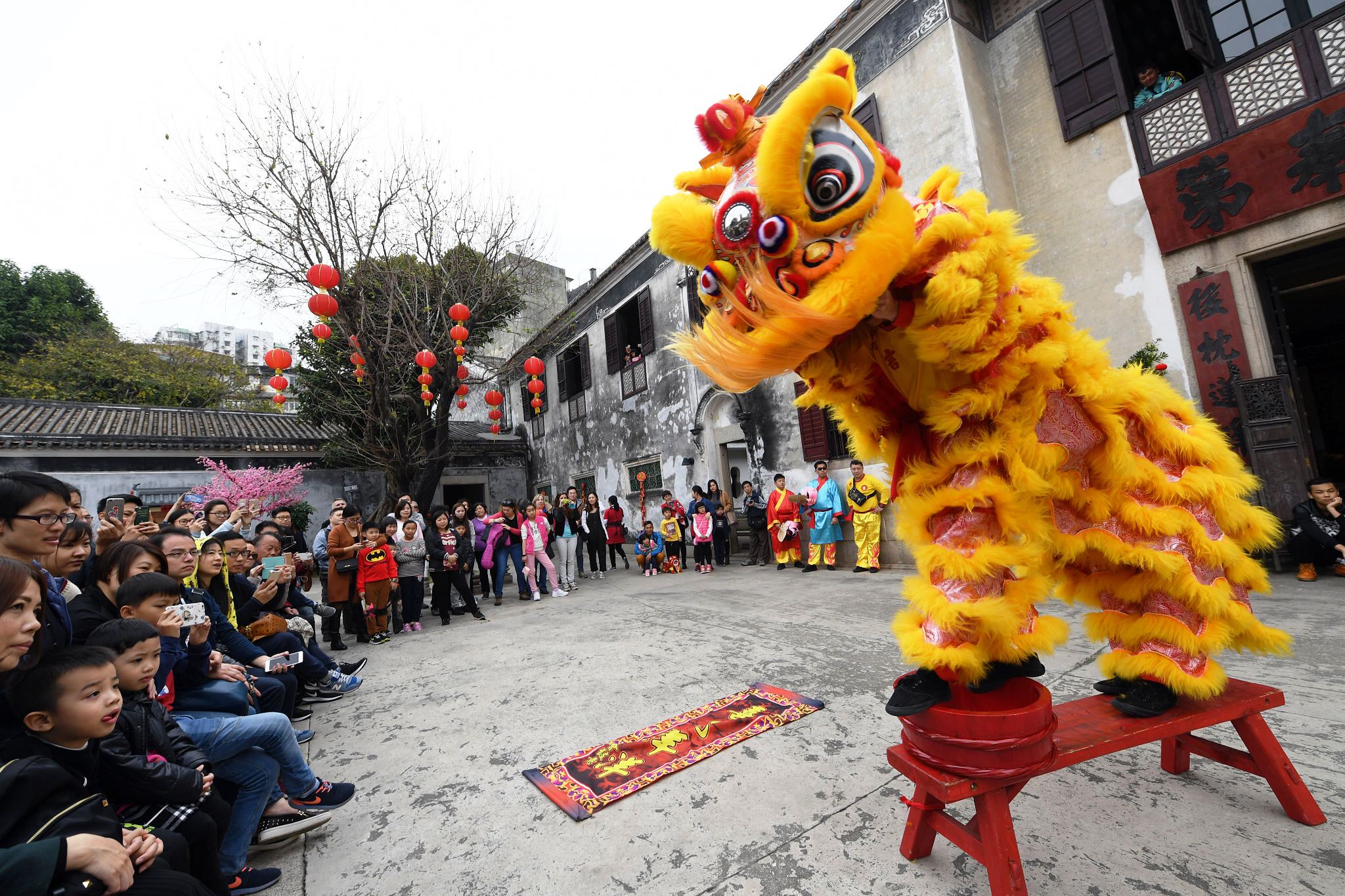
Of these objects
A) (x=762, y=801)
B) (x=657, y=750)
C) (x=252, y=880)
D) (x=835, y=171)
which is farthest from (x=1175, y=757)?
(x=252, y=880)

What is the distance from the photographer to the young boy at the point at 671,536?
381 inches

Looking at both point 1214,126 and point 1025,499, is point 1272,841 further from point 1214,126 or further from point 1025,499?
point 1214,126

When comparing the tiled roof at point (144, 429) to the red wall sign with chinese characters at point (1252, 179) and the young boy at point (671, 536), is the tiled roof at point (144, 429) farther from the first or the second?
the red wall sign with chinese characters at point (1252, 179)

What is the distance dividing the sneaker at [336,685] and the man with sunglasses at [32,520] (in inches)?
90.7

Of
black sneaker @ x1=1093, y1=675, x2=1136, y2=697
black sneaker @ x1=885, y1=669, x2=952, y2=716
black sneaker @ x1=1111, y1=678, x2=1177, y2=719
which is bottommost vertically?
black sneaker @ x1=1093, y1=675, x2=1136, y2=697

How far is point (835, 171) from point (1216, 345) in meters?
6.26

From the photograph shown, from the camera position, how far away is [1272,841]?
1.64m

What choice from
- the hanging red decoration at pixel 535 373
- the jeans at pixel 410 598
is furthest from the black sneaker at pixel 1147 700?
the hanging red decoration at pixel 535 373

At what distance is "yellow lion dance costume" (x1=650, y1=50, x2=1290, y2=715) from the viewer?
1.37 m

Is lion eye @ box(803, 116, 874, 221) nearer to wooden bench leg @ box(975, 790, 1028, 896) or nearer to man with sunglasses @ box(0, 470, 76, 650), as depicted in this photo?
wooden bench leg @ box(975, 790, 1028, 896)

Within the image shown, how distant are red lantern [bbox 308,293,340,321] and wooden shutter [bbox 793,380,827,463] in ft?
20.0

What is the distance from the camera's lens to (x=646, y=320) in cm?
1214

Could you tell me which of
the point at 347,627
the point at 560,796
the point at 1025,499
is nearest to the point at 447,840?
the point at 560,796

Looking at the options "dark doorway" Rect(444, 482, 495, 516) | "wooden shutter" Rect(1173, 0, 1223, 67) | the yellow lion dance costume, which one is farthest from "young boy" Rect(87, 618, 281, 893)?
"dark doorway" Rect(444, 482, 495, 516)
